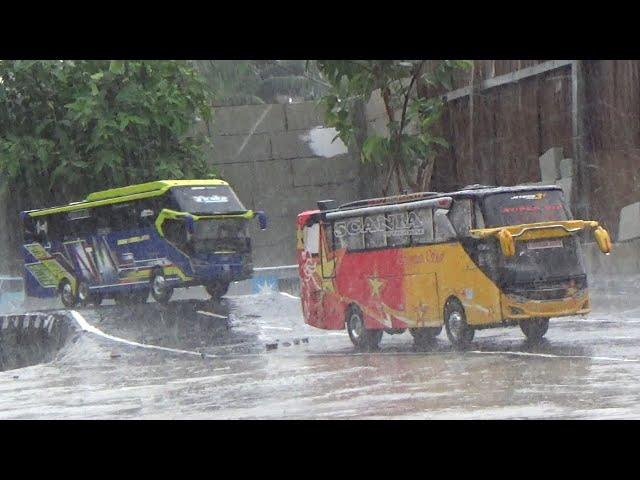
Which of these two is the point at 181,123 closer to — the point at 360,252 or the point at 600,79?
the point at 360,252

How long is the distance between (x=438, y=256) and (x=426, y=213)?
44 cm

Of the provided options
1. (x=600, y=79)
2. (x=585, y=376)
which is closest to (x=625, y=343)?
(x=585, y=376)

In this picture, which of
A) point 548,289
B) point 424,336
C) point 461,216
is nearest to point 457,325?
point 424,336

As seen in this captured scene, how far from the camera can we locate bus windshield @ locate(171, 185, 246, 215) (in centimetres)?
1530

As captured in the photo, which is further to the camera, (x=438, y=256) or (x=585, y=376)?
(x=438, y=256)

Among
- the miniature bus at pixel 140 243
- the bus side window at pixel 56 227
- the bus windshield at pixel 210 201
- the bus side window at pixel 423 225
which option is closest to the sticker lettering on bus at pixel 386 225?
the bus side window at pixel 423 225

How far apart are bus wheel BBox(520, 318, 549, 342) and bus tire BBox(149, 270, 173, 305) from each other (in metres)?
3.92

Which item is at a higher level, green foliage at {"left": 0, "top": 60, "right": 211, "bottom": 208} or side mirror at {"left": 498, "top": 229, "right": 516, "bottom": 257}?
green foliage at {"left": 0, "top": 60, "right": 211, "bottom": 208}

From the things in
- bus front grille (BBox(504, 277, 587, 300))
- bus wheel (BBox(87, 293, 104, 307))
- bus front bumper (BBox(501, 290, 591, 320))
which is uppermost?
bus wheel (BBox(87, 293, 104, 307))

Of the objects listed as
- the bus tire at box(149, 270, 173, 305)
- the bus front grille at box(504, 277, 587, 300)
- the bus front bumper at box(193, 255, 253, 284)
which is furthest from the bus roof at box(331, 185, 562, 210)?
the bus tire at box(149, 270, 173, 305)

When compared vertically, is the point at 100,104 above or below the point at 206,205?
above

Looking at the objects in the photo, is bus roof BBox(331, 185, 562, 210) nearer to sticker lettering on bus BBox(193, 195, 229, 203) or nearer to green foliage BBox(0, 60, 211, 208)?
sticker lettering on bus BBox(193, 195, 229, 203)
